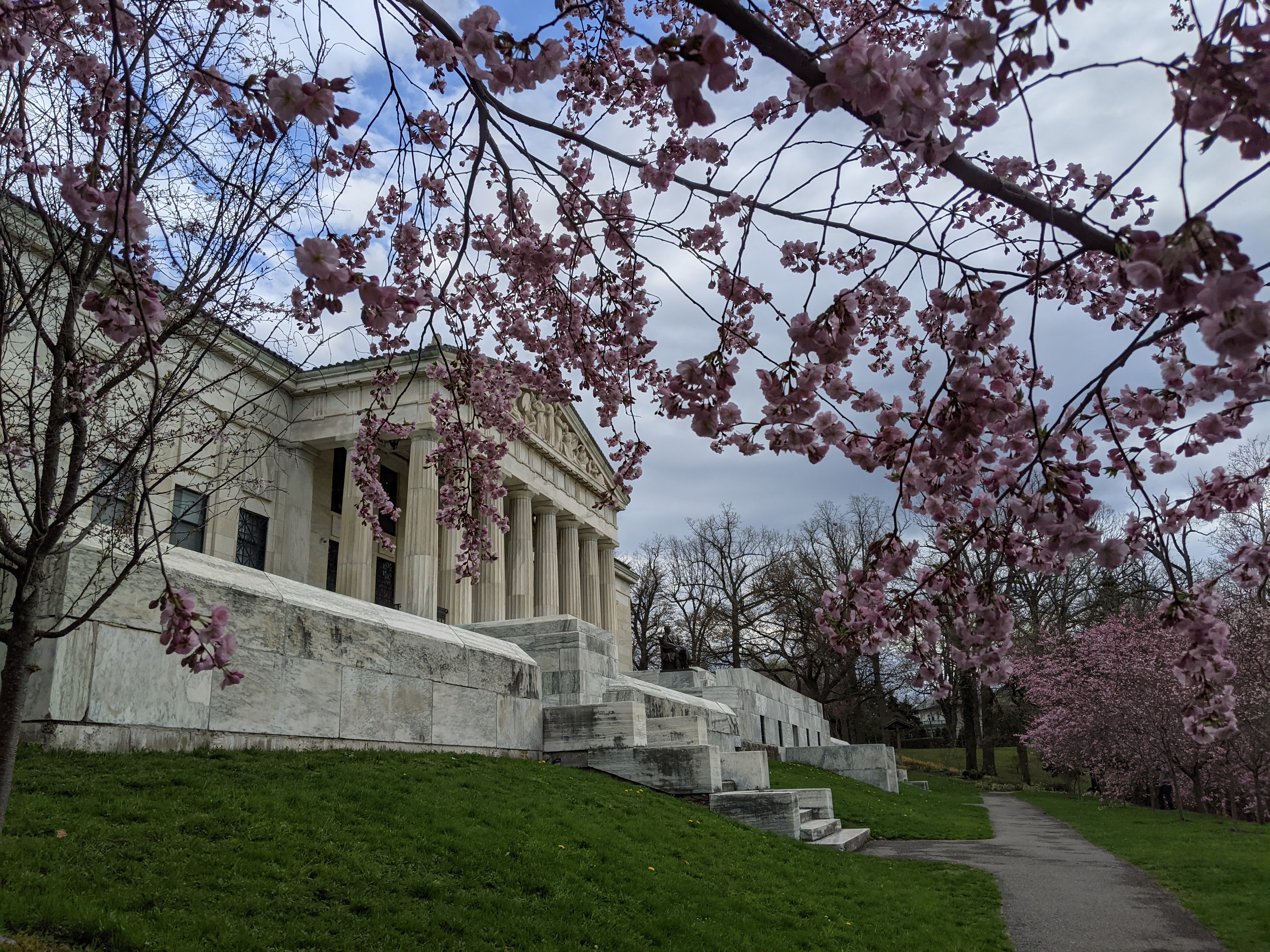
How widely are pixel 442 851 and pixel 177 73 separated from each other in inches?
208

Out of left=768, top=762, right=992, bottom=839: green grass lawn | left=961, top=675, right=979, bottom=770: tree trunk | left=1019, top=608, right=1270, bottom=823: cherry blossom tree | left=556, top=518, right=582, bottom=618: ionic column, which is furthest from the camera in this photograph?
left=961, top=675, right=979, bottom=770: tree trunk

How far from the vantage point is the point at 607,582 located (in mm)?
37375

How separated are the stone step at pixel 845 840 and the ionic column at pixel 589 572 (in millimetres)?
21986

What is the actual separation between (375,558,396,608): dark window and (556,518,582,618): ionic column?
6.83 m

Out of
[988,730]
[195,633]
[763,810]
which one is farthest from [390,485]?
[988,730]

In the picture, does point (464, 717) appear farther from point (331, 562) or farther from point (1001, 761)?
point (1001, 761)

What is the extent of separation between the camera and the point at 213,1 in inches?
176

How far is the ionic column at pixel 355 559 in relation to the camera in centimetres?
2362

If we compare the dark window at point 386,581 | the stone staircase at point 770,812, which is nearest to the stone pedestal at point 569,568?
the dark window at point 386,581

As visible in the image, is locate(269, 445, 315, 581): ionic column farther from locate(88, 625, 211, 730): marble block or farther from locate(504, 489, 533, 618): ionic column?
locate(88, 625, 211, 730): marble block

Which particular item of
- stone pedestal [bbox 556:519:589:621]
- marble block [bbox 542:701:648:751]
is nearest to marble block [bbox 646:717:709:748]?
marble block [bbox 542:701:648:751]

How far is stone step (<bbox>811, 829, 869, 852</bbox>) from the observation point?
450 inches

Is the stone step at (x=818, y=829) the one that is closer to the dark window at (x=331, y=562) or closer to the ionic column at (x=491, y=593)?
the ionic column at (x=491, y=593)

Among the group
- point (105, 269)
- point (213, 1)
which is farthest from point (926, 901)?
point (213, 1)
